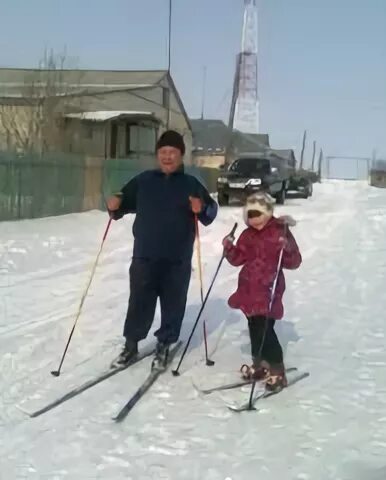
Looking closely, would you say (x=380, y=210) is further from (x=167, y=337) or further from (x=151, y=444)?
(x=151, y=444)

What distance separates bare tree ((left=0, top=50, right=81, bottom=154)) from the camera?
114ft

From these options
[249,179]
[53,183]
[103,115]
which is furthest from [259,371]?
[103,115]

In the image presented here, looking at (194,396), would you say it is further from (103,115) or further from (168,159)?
(103,115)

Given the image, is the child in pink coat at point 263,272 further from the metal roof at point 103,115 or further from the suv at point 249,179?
the metal roof at point 103,115

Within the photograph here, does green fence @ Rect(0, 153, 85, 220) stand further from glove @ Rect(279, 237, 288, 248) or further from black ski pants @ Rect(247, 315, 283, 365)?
glove @ Rect(279, 237, 288, 248)

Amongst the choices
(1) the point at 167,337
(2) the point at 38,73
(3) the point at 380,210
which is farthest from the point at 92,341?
(2) the point at 38,73

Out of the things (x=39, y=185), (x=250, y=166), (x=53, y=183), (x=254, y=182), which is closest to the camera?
(x=39, y=185)

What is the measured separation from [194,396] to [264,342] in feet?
2.18

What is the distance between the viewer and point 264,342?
16.9 ft

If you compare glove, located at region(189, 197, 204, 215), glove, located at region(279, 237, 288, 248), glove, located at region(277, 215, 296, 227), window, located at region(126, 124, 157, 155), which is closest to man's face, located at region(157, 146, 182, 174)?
glove, located at region(189, 197, 204, 215)

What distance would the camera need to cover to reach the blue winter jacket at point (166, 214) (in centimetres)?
538

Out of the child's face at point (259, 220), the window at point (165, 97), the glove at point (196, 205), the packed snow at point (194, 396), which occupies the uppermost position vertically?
the window at point (165, 97)

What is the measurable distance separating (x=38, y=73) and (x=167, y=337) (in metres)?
36.4

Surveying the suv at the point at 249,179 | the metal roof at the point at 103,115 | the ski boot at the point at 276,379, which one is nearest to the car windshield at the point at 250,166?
the suv at the point at 249,179
